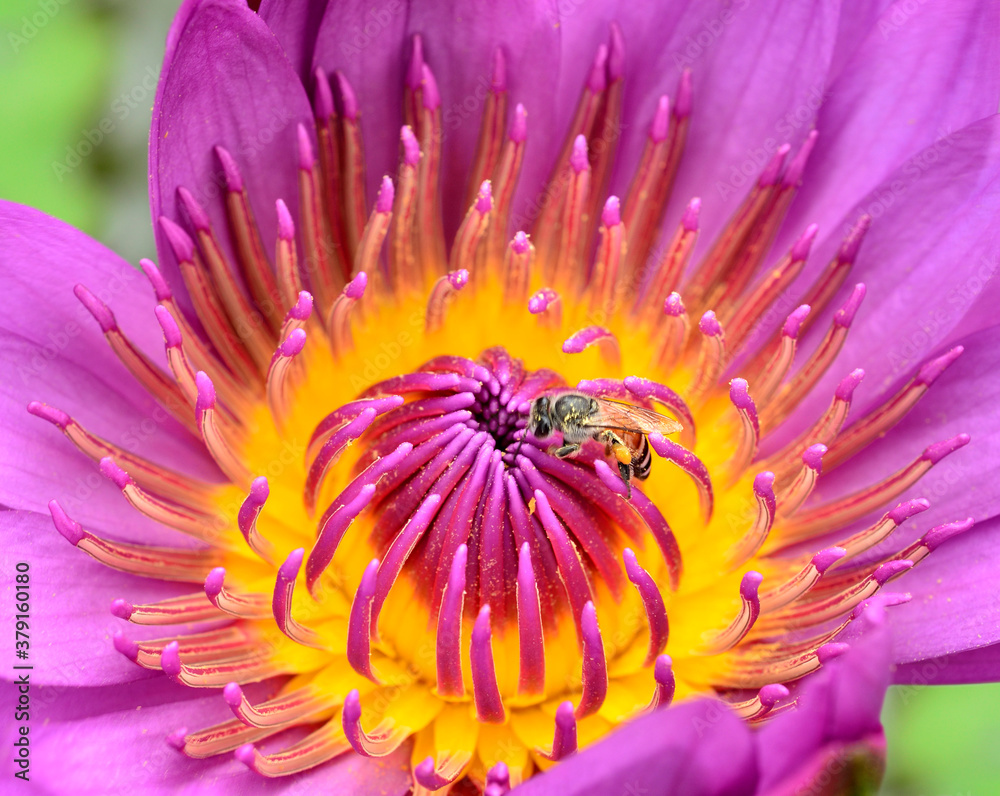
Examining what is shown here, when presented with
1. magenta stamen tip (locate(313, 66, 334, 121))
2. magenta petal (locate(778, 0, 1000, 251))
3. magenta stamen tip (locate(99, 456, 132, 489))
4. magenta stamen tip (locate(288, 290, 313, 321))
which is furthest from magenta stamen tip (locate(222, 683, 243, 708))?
magenta petal (locate(778, 0, 1000, 251))

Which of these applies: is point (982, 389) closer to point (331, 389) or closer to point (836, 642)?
point (836, 642)

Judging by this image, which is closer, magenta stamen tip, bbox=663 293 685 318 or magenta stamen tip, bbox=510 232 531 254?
magenta stamen tip, bbox=663 293 685 318

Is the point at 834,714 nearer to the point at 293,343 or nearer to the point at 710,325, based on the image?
the point at 710,325

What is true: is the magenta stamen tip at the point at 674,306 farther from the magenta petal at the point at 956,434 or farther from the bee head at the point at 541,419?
the magenta petal at the point at 956,434

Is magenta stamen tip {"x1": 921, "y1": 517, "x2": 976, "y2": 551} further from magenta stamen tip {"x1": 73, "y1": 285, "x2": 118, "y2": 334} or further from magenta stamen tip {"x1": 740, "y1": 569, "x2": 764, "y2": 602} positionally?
magenta stamen tip {"x1": 73, "y1": 285, "x2": 118, "y2": 334}

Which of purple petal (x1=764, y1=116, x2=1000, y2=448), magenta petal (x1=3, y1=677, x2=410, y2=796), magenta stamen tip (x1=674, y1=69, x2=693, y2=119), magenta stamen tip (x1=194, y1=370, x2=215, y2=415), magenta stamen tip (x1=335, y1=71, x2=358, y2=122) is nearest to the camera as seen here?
magenta petal (x1=3, y1=677, x2=410, y2=796)
